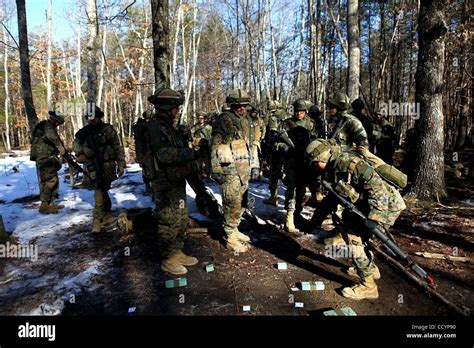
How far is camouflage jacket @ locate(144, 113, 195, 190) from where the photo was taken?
12.5 ft

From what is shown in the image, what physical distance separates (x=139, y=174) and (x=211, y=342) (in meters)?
8.92

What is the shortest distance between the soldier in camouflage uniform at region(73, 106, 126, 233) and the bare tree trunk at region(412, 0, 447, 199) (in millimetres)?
5797

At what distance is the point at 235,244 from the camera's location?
15.2 feet

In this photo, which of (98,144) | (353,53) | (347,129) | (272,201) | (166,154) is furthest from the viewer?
(353,53)

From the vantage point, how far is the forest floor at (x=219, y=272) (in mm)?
3215

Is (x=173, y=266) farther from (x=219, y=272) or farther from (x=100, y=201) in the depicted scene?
(x=100, y=201)

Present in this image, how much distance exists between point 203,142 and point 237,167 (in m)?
4.89

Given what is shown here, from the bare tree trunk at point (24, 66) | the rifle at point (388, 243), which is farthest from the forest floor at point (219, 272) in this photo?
the bare tree trunk at point (24, 66)

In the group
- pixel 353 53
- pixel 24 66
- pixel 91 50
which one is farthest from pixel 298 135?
pixel 24 66

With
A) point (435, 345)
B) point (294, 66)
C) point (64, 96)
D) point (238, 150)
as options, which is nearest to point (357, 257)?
point (435, 345)

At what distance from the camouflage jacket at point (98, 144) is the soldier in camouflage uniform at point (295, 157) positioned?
115 inches

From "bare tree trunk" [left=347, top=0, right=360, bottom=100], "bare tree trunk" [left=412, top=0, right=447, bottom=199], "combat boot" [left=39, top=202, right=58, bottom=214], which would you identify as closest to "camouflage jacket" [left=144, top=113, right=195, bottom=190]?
"combat boot" [left=39, top=202, right=58, bottom=214]

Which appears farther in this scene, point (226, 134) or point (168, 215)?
point (226, 134)

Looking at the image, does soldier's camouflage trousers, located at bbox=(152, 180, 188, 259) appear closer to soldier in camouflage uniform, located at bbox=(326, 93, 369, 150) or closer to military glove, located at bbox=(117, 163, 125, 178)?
military glove, located at bbox=(117, 163, 125, 178)
